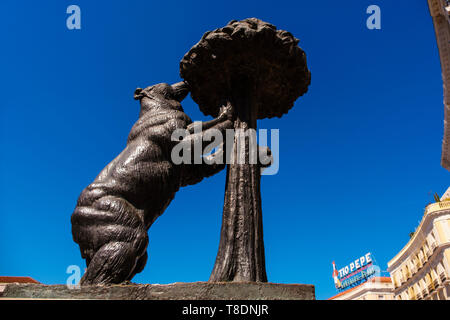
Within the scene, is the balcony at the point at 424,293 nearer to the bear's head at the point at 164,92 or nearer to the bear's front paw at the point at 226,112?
the bear's front paw at the point at 226,112

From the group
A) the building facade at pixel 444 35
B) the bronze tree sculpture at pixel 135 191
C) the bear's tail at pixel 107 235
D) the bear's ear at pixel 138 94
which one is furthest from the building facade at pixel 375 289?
the bear's tail at pixel 107 235

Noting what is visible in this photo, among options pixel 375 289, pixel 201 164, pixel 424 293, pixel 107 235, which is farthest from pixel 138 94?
pixel 375 289

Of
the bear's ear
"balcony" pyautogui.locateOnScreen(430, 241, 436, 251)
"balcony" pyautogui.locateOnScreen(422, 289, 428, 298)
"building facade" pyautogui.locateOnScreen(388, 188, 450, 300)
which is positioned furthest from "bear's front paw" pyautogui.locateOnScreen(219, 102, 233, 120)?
"balcony" pyautogui.locateOnScreen(422, 289, 428, 298)

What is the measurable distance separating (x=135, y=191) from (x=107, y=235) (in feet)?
1.74

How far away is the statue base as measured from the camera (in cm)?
248

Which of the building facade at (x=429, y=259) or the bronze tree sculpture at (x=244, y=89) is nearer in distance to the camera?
the bronze tree sculpture at (x=244, y=89)

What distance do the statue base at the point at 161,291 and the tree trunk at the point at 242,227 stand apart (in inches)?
14.4

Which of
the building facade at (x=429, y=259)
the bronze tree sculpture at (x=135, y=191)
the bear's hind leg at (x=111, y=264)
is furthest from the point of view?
the building facade at (x=429, y=259)

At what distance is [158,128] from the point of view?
11.6ft

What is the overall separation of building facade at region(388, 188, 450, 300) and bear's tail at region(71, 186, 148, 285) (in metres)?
32.0

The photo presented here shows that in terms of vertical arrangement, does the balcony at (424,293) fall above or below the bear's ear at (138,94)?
above

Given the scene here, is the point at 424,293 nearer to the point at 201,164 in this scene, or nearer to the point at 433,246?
the point at 433,246

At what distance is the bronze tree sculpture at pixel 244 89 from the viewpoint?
10.3ft
